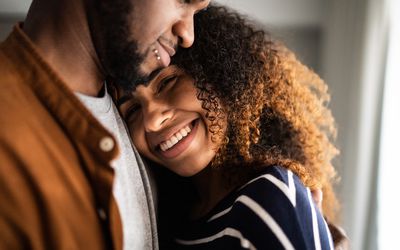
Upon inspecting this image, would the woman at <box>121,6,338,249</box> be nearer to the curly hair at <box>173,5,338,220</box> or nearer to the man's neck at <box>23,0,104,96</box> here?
the curly hair at <box>173,5,338,220</box>

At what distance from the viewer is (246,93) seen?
1112 millimetres

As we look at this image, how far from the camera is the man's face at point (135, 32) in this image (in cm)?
81

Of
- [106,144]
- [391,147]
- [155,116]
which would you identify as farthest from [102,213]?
[391,147]

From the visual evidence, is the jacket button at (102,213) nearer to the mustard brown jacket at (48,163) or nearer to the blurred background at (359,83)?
the mustard brown jacket at (48,163)

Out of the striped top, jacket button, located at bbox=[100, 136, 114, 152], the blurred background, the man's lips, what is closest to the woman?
the striped top

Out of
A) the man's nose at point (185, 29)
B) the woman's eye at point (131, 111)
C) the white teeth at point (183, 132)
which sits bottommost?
the white teeth at point (183, 132)

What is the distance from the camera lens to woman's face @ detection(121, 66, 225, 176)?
1.02 meters

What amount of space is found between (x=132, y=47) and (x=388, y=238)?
1.25 metres

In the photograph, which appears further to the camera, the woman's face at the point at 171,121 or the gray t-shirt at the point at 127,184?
the woman's face at the point at 171,121

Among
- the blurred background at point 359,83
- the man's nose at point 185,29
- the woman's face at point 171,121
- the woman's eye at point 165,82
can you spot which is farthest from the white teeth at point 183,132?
the blurred background at point 359,83

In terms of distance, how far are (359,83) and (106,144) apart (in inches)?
51.5

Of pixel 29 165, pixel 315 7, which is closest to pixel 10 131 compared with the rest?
pixel 29 165

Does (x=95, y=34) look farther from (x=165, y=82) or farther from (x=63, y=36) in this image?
(x=165, y=82)

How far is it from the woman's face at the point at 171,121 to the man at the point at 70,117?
13cm
